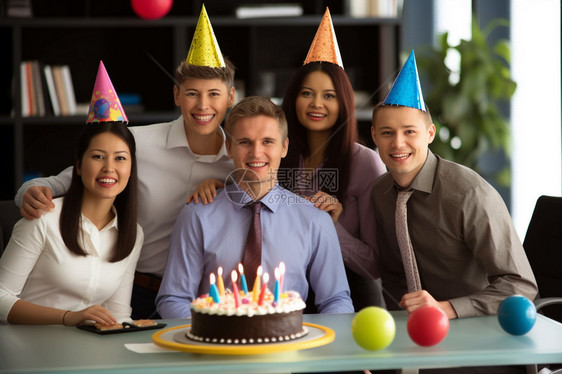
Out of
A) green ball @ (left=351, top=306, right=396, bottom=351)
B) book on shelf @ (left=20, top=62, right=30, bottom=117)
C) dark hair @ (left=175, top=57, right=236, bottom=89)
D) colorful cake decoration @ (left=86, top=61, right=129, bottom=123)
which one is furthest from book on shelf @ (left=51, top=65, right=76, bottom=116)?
green ball @ (left=351, top=306, right=396, bottom=351)

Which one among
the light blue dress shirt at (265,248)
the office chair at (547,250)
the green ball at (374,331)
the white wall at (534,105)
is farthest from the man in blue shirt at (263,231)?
the white wall at (534,105)

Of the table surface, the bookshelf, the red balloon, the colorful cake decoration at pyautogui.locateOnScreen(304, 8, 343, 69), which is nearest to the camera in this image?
the table surface

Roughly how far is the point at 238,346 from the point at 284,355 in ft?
0.32

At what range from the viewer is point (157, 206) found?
2580 mm

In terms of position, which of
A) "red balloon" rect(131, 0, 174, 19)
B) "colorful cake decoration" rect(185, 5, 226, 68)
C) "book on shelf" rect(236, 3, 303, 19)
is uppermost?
"book on shelf" rect(236, 3, 303, 19)

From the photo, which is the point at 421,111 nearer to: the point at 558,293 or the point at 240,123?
the point at 240,123

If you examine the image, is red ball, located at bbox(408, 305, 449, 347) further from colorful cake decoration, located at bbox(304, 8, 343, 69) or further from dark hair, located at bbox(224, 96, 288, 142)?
colorful cake decoration, located at bbox(304, 8, 343, 69)

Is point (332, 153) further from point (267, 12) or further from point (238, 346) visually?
point (267, 12)

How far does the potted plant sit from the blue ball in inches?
137

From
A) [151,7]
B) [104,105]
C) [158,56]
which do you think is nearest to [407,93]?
[104,105]

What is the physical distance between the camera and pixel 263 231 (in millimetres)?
2270

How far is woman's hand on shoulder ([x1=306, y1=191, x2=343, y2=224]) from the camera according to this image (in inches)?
94.3

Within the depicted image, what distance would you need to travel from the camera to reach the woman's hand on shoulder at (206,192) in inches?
91.4

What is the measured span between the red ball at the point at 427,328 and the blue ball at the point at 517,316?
0.64 ft
